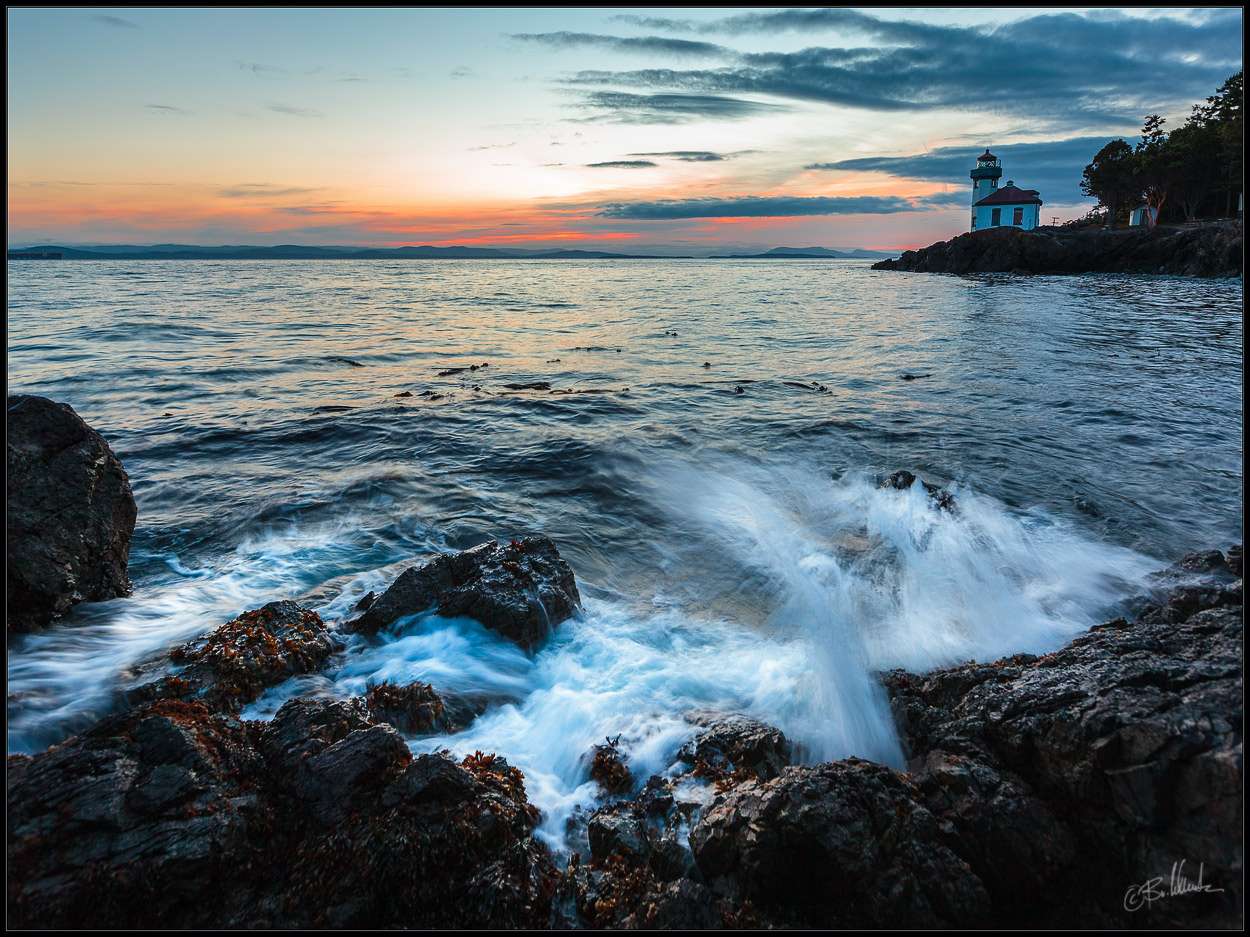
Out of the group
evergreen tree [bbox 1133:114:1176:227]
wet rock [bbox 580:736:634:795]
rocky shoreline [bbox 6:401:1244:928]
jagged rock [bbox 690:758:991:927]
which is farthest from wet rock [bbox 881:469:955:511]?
evergreen tree [bbox 1133:114:1176:227]

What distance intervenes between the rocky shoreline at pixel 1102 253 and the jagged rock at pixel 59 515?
6664 centimetres

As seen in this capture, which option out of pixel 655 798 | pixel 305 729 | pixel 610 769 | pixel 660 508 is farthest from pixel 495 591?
pixel 660 508

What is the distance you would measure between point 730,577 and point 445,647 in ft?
12.2

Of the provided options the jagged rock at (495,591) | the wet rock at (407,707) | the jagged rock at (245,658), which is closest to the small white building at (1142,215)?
the jagged rock at (495,591)

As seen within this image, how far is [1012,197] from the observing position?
100 metres

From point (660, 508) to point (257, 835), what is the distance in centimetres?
736

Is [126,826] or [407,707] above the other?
[126,826]

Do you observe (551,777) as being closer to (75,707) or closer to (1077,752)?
(1077,752)

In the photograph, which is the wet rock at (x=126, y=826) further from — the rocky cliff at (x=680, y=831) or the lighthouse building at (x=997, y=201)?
the lighthouse building at (x=997, y=201)

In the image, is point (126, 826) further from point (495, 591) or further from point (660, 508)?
point (660, 508)

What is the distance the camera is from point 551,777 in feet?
14.3

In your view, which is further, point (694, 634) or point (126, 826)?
point (694, 634)

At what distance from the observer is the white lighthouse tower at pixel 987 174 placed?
102m

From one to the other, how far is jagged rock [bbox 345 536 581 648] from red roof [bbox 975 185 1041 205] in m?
123
